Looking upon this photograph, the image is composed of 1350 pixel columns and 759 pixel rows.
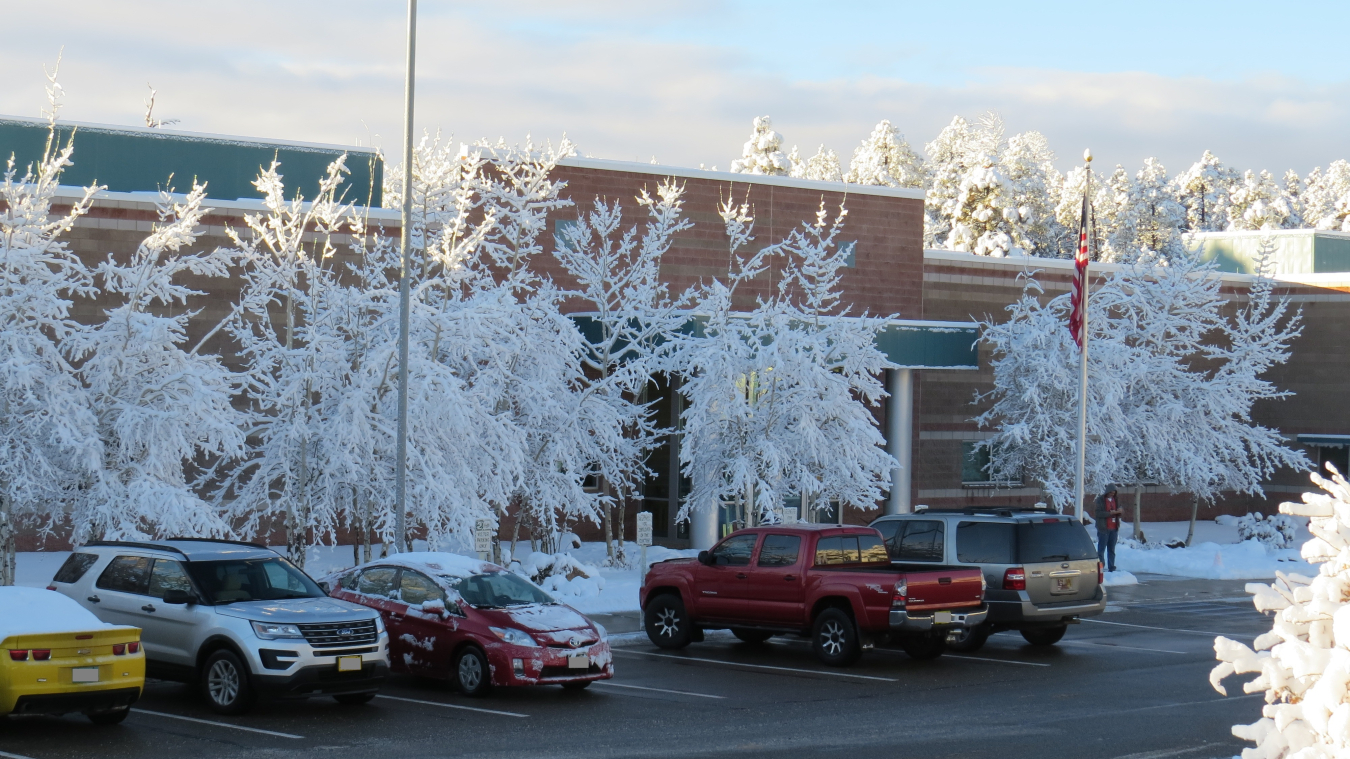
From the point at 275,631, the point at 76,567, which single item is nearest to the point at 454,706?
the point at 275,631

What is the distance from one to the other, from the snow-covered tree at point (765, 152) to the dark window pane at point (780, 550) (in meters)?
65.1

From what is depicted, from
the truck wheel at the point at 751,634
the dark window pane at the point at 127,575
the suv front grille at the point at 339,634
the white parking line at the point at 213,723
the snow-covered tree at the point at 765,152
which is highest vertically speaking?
the snow-covered tree at the point at 765,152

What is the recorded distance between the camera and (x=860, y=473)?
28.0 metres

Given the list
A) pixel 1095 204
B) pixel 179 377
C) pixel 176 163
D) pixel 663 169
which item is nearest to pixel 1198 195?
pixel 1095 204

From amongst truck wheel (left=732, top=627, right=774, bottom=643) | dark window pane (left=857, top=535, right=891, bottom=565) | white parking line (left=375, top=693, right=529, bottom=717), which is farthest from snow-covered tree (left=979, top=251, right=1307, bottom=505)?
white parking line (left=375, top=693, right=529, bottom=717)

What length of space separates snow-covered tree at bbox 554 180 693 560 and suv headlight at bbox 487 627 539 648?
12985 mm

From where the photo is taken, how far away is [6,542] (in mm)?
21031

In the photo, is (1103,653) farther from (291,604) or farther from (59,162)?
(59,162)

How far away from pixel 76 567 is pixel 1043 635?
12.9 metres

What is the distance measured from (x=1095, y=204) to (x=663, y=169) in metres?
65.8

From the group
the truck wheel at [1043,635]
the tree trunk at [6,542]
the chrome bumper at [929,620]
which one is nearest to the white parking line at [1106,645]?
the truck wheel at [1043,635]

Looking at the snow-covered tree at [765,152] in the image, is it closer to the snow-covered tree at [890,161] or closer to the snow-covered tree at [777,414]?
the snow-covered tree at [890,161]

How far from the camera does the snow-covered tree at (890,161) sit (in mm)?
92875

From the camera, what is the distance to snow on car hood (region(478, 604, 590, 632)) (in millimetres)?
15438
